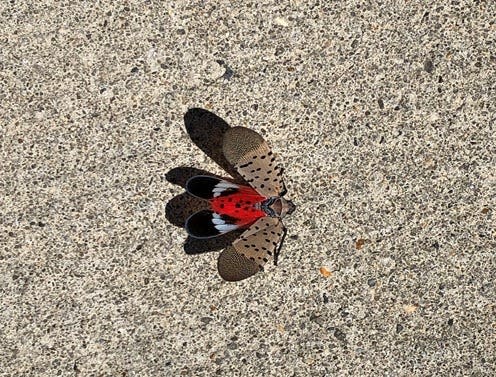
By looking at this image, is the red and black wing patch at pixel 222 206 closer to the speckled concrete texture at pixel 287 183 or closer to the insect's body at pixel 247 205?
the insect's body at pixel 247 205

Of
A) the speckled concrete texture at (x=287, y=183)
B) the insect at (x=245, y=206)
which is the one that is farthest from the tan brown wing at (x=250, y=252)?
the speckled concrete texture at (x=287, y=183)

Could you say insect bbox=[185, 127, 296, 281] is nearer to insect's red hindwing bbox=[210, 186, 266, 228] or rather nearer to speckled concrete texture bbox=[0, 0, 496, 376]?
insect's red hindwing bbox=[210, 186, 266, 228]

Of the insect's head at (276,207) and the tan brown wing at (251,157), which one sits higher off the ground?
the tan brown wing at (251,157)

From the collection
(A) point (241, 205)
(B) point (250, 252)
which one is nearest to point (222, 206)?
(A) point (241, 205)

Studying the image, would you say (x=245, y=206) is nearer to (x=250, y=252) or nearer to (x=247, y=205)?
(x=247, y=205)

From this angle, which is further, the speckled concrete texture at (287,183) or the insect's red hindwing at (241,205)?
the speckled concrete texture at (287,183)

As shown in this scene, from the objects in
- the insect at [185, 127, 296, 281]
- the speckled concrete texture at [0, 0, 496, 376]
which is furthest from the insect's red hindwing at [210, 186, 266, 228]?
the speckled concrete texture at [0, 0, 496, 376]
